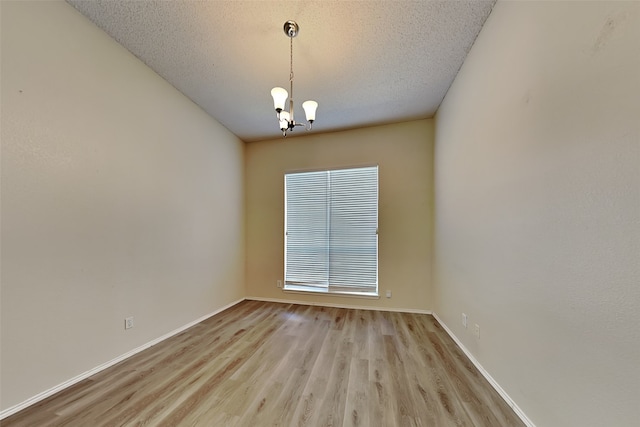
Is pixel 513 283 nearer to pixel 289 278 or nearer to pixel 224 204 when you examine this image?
pixel 289 278

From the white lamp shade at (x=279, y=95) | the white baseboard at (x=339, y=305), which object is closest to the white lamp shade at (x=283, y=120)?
A: the white lamp shade at (x=279, y=95)

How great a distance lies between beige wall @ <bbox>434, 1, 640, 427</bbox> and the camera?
2.88 feet

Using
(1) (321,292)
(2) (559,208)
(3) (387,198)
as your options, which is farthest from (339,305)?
(2) (559,208)

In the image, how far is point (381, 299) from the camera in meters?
3.52

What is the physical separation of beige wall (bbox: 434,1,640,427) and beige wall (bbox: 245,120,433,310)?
1.38m

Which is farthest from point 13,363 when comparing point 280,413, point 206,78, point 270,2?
point 270,2

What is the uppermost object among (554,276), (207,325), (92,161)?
(92,161)

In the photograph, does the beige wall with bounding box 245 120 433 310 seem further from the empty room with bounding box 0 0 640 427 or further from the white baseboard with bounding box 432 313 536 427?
the white baseboard with bounding box 432 313 536 427

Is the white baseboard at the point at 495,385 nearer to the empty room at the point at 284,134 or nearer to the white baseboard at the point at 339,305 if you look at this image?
the empty room at the point at 284,134

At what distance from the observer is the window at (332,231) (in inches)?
144

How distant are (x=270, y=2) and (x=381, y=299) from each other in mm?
3676

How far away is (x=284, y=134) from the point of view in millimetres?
2254

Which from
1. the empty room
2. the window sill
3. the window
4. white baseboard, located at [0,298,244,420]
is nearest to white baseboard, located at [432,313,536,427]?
the empty room

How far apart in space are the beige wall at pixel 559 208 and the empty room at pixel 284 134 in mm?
10
